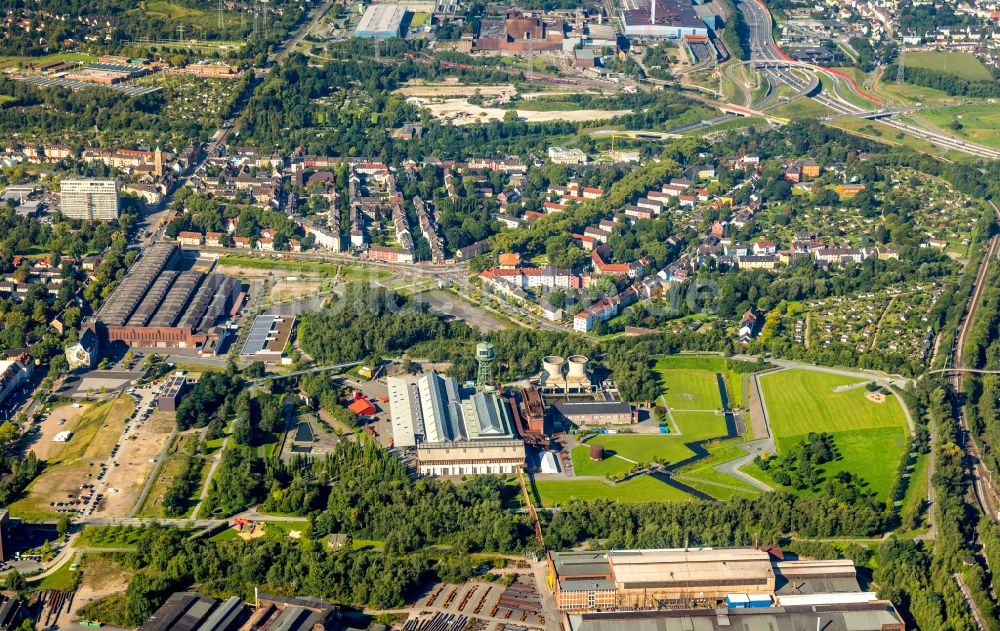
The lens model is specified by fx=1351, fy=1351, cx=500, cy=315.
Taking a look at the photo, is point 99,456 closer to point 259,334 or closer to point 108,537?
point 108,537

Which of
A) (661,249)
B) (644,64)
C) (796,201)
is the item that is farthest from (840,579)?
(644,64)

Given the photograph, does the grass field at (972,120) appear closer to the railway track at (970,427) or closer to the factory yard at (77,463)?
the railway track at (970,427)

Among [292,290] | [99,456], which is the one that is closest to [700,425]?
[99,456]

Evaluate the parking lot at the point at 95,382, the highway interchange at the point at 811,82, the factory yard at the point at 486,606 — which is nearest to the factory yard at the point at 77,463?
the parking lot at the point at 95,382

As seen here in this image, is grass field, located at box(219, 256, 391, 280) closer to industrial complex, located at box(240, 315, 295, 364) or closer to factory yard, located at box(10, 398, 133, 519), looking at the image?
industrial complex, located at box(240, 315, 295, 364)

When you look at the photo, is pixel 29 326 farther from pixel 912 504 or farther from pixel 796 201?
pixel 796 201
